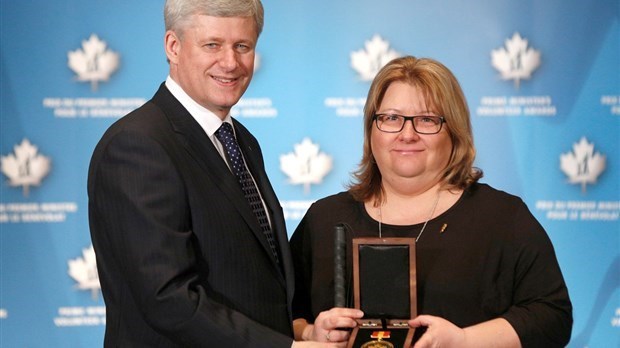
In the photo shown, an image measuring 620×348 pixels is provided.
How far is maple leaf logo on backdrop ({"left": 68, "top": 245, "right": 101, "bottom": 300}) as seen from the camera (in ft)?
15.0

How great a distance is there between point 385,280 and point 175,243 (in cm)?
61

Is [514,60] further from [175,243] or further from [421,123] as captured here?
[175,243]

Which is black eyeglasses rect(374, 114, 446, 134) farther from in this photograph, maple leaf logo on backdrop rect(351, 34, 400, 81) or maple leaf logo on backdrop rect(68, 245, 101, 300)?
maple leaf logo on backdrop rect(68, 245, 101, 300)

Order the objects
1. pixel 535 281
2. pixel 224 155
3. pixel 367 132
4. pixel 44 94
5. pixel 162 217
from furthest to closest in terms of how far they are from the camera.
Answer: pixel 44 94 < pixel 367 132 < pixel 535 281 < pixel 224 155 < pixel 162 217

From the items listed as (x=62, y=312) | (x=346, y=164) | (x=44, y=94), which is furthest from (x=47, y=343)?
(x=346, y=164)

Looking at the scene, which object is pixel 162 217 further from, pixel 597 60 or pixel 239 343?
pixel 597 60

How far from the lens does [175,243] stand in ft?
7.18

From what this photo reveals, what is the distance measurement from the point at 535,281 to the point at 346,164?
A: 2018 millimetres

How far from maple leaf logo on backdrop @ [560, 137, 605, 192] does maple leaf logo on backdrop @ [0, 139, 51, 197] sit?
243cm

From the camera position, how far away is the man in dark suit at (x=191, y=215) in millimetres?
2186

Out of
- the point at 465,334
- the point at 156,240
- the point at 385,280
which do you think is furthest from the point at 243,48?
the point at 465,334

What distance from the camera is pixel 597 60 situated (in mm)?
4578

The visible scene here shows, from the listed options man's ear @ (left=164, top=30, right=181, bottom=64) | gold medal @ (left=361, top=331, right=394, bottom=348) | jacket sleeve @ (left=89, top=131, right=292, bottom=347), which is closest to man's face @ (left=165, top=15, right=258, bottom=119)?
man's ear @ (left=164, top=30, right=181, bottom=64)

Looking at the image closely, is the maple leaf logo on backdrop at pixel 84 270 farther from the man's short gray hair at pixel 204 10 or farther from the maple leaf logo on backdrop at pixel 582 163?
the man's short gray hair at pixel 204 10
